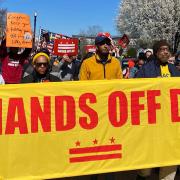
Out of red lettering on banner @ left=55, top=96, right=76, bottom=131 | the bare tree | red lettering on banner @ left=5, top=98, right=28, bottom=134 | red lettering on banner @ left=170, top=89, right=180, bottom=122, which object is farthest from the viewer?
the bare tree

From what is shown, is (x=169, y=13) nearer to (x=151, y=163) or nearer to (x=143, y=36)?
(x=143, y=36)

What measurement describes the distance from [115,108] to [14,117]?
3.89 ft

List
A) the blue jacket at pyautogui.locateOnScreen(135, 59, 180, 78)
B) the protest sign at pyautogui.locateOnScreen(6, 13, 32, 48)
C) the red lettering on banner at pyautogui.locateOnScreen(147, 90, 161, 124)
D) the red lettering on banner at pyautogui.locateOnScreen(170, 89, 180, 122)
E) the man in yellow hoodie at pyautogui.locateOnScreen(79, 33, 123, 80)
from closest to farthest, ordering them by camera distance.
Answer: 1. the red lettering on banner at pyautogui.locateOnScreen(147, 90, 161, 124)
2. the red lettering on banner at pyautogui.locateOnScreen(170, 89, 180, 122)
3. the blue jacket at pyautogui.locateOnScreen(135, 59, 180, 78)
4. the man in yellow hoodie at pyautogui.locateOnScreen(79, 33, 123, 80)
5. the protest sign at pyautogui.locateOnScreen(6, 13, 32, 48)

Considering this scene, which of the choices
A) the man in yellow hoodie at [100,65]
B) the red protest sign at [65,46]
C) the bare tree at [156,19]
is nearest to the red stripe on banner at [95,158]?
the man in yellow hoodie at [100,65]

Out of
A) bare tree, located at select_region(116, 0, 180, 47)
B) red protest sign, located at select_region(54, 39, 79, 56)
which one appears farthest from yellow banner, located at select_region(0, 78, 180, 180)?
bare tree, located at select_region(116, 0, 180, 47)

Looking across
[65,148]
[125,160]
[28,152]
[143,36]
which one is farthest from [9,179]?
[143,36]

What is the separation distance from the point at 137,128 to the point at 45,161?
1.16 meters

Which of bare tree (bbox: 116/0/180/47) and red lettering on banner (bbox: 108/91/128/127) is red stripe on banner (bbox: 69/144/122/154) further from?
bare tree (bbox: 116/0/180/47)

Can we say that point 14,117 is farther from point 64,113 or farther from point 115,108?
point 115,108

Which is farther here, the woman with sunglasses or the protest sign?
the protest sign

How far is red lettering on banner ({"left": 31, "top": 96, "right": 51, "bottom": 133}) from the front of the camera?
17.6ft

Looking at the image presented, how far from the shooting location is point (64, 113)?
549 centimetres

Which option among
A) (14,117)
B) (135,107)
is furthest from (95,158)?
A: (14,117)

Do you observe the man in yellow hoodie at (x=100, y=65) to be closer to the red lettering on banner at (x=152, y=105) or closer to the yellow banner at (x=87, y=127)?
the yellow banner at (x=87, y=127)
